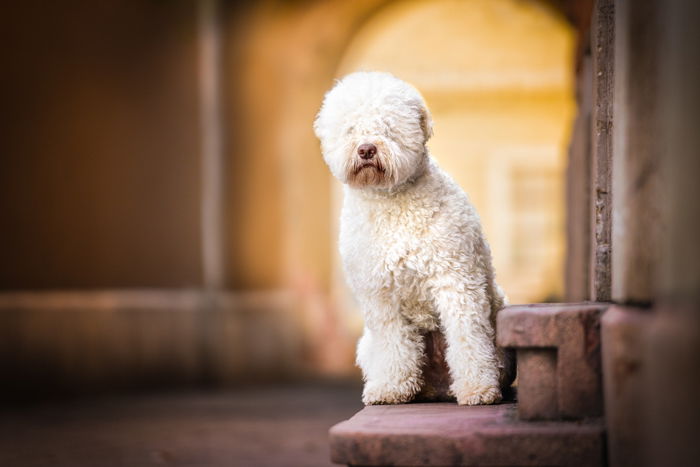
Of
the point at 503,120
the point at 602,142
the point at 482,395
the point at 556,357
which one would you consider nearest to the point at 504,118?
the point at 503,120

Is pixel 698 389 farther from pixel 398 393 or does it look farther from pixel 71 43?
pixel 71 43

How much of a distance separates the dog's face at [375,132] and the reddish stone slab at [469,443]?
32.2 inches

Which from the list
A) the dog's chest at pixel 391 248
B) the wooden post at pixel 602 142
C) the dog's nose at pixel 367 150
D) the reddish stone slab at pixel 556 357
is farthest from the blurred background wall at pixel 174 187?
the reddish stone slab at pixel 556 357

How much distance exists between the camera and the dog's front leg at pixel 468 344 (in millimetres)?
3162

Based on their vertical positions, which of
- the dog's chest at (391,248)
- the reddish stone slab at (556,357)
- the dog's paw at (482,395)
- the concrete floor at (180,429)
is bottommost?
the concrete floor at (180,429)

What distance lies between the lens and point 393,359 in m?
3.34

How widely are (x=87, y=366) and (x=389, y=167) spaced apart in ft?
20.5

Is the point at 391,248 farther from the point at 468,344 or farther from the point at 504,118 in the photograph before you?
the point at 504,118

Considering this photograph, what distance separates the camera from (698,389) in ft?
5.81

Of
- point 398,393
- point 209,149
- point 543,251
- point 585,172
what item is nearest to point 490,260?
point 398,393

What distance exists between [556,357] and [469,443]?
41cm

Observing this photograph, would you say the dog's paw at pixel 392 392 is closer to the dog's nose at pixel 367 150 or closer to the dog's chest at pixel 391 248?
the dog's chest at pixel 391 248

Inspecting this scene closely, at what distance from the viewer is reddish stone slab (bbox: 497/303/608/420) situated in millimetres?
2771

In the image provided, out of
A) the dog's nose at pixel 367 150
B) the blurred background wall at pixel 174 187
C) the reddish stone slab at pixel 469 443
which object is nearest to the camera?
the reddish stone slab at pixel 469 443
